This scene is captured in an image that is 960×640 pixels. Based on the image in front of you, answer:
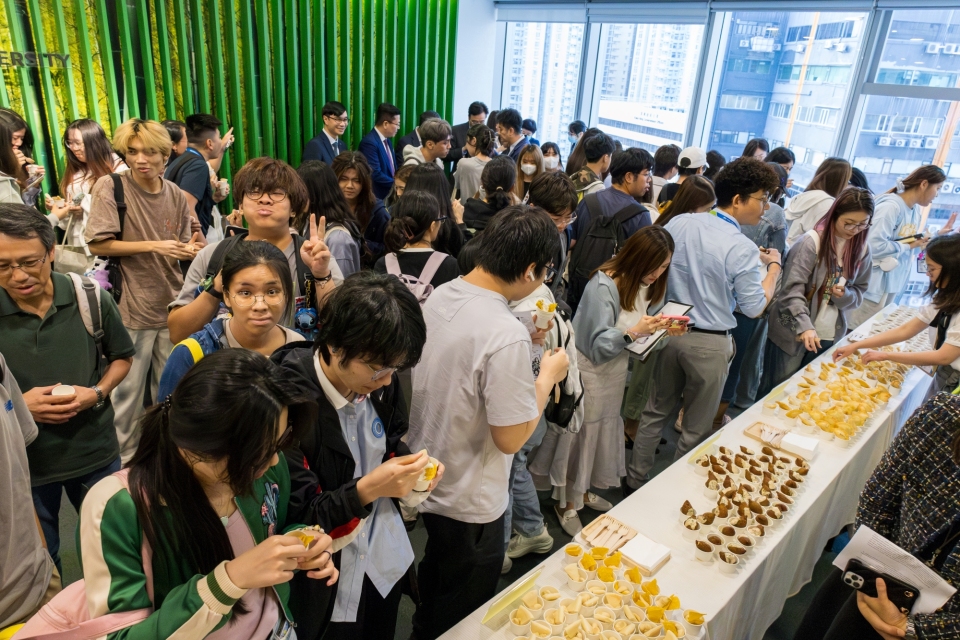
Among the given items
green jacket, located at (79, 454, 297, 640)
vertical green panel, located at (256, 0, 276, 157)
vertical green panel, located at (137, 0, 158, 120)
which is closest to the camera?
green jacket, located at (79, 454, 297, 640)

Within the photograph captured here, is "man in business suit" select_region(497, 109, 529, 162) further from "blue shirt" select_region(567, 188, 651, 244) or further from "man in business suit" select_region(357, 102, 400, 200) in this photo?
"blue shirt" select_region(567, 188, 651, 244)

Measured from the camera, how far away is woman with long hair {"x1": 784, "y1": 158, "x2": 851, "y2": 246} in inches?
150

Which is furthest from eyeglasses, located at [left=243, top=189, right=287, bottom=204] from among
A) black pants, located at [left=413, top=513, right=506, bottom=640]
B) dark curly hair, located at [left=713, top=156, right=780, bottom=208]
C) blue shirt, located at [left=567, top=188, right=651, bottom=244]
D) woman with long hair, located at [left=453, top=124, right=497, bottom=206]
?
woman with long hair, located at [left=453, top=124, right=497, bottom=206]

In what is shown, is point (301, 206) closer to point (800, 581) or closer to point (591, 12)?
point (800, 581)

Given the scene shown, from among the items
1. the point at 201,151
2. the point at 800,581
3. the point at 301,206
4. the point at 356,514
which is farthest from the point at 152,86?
the point at 800,581

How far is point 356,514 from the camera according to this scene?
4.18 feet

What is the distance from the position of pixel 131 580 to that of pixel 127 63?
466 centimetres

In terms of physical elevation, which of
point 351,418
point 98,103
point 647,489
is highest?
point 98,103

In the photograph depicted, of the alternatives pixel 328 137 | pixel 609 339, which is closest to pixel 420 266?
pixel 609 339

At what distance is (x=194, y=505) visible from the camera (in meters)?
1.01

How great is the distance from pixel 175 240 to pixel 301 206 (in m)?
0.71

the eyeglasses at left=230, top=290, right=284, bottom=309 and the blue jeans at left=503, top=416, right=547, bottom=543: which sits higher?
the eyeglasses at left=230, top=290, right=284, bottom=309

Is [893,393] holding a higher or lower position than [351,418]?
lower

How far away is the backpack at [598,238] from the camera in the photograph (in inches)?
127
